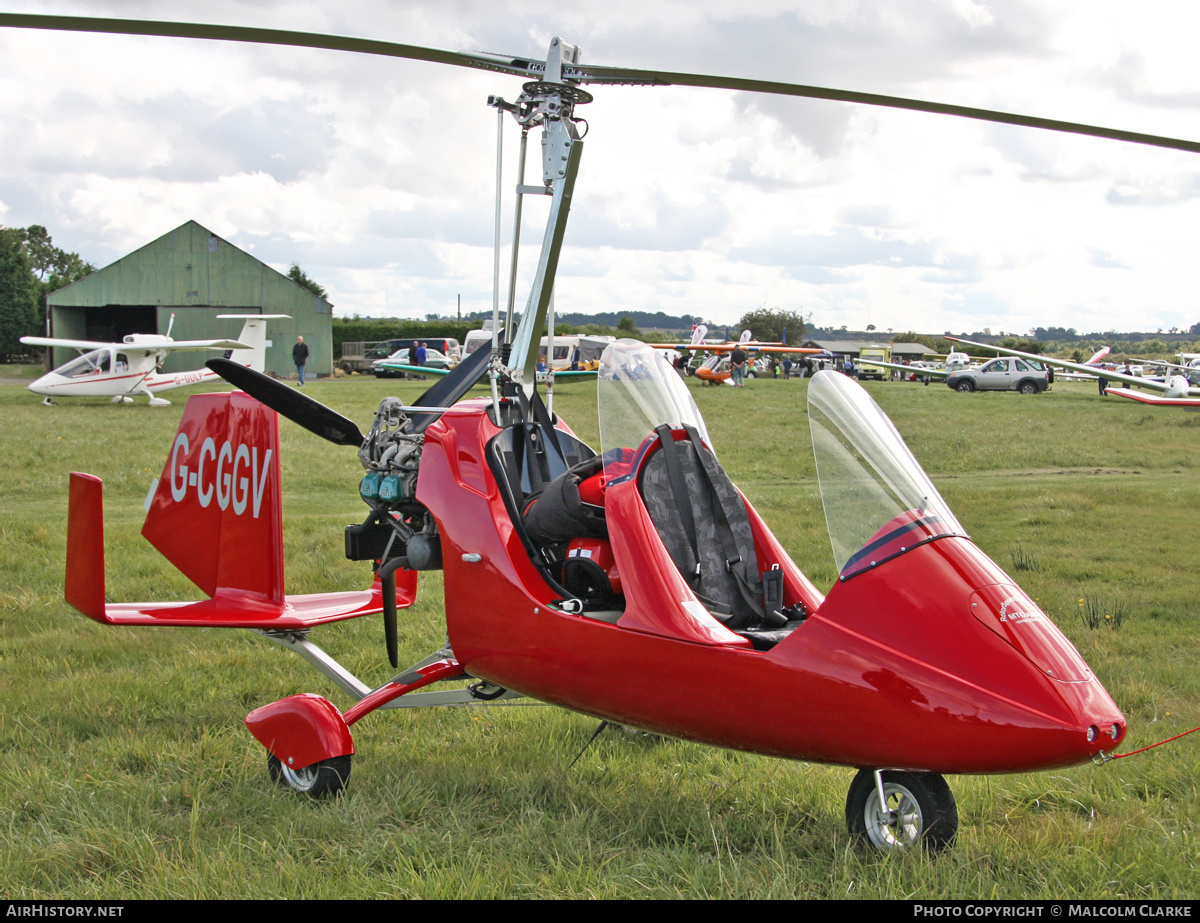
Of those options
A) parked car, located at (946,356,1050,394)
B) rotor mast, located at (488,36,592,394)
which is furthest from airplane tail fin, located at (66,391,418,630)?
parked car, located at (946,356,1050,394)

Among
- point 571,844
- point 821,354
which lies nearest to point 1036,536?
point 571,844

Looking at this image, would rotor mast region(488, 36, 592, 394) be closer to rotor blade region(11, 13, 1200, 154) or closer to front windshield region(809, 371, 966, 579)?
rotor blade region(11, 13, 1200, 154)

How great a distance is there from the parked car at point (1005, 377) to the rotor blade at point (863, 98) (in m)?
38.7

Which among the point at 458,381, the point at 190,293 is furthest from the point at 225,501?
the point at 190,293

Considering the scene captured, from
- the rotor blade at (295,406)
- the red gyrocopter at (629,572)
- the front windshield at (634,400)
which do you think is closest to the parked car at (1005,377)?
the red gyrocopter at (629,572)

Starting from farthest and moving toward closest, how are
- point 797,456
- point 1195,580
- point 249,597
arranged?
point 797,456 → point 1195,580 → point 249,597

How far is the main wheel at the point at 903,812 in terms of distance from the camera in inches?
114

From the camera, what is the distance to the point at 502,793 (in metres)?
3.85

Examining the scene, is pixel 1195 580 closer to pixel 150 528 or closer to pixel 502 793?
pixel 502 793

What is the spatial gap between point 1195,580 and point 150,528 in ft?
25.6

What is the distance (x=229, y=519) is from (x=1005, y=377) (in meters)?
40.7

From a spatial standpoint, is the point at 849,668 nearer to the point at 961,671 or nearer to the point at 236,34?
the point at 961,671

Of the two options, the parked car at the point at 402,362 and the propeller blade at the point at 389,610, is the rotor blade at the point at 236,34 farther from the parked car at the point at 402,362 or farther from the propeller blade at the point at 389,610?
the parked car at the point at 402,362

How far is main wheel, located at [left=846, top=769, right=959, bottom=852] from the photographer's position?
289 cm
